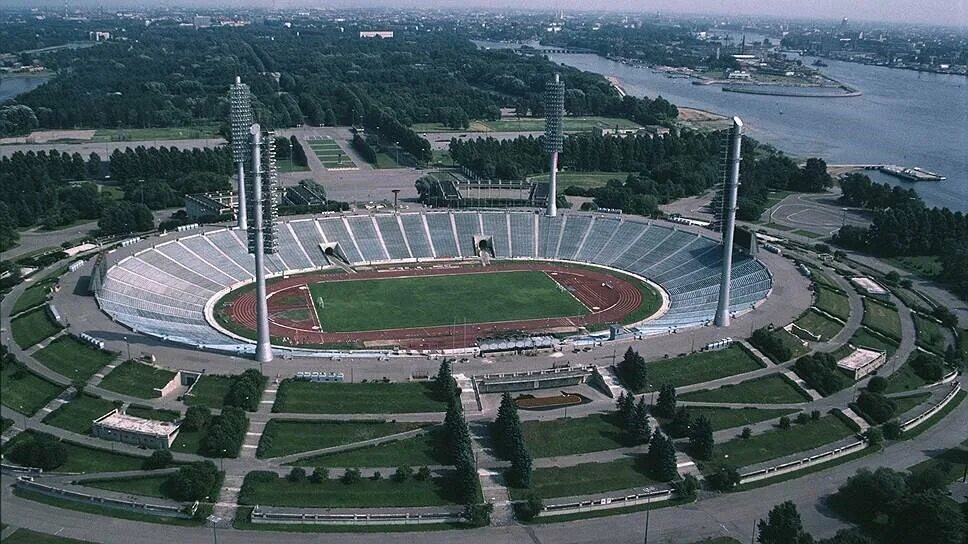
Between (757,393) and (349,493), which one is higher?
(757,393)

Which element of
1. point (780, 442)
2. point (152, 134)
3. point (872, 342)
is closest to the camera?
point (780, 442)

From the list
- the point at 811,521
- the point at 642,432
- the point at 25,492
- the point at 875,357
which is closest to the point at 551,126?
the point at 875,357

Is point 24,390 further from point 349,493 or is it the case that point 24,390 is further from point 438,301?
point 438,301

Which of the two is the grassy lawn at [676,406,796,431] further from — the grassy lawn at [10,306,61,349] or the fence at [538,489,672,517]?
the grassy lawn at [10,306,61,349]

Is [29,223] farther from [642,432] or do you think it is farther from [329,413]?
Answer: [642,432]

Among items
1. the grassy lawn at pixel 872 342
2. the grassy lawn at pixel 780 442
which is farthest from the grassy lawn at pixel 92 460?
the grassy lawn at pixel 872 342

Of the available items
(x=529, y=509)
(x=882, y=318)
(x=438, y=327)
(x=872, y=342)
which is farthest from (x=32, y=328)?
(x=882, y=318)

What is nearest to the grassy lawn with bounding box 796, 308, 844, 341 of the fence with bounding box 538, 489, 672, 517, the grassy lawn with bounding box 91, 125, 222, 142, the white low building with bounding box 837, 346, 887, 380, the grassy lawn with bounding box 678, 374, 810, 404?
the white low building with bounding box 837, 346, 887, 380
